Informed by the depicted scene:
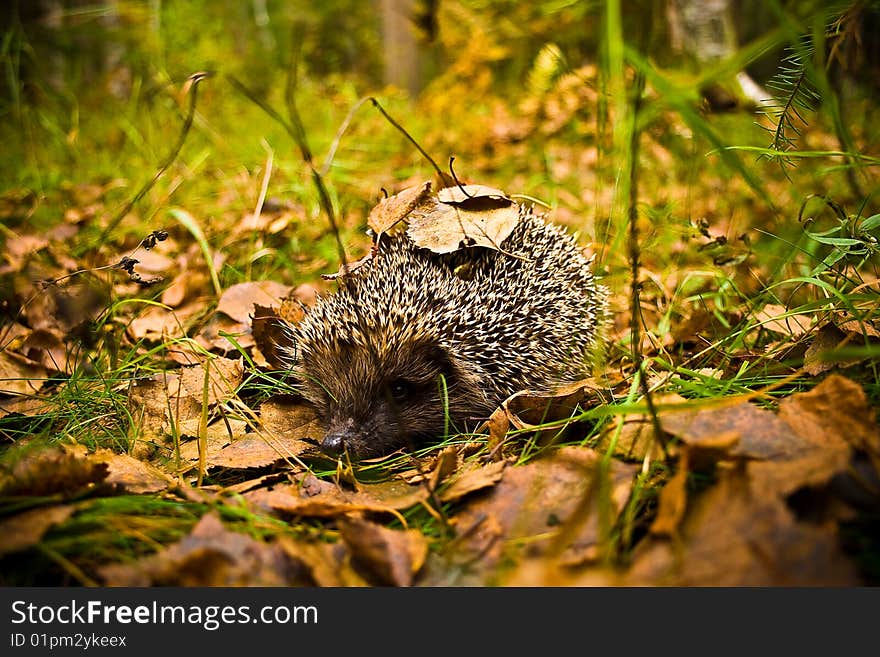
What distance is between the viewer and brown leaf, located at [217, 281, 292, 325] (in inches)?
167

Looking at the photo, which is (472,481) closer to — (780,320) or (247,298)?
(780,320)

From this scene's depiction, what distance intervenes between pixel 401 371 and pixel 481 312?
57cm

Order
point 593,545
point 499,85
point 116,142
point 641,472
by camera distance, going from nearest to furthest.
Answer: point 593,545 < point 641,472 < point 116,142 < point 499,85

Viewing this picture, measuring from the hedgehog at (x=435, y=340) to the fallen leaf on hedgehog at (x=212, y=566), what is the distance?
4.86 ft

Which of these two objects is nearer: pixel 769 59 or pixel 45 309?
pixel 45 309

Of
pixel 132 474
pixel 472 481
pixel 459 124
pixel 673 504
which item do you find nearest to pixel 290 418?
pixel 132 474

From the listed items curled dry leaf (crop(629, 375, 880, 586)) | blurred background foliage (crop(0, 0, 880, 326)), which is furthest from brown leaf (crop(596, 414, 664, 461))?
blurred background foliage (crop(0, 0, 880, 326))

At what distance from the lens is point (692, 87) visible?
2113 mm

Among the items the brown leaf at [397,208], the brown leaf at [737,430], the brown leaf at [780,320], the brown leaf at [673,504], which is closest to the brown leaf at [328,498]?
the brown leaf at [673,504]

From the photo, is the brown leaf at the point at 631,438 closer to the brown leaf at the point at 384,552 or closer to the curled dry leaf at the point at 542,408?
the curled dry leaf at the point at 542,408

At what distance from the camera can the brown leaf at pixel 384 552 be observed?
Result: 79.0 inches

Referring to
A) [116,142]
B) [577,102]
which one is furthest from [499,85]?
[116,142]

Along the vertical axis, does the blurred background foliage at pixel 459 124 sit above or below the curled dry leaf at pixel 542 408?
above

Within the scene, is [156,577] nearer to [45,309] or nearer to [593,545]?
[593,545]
